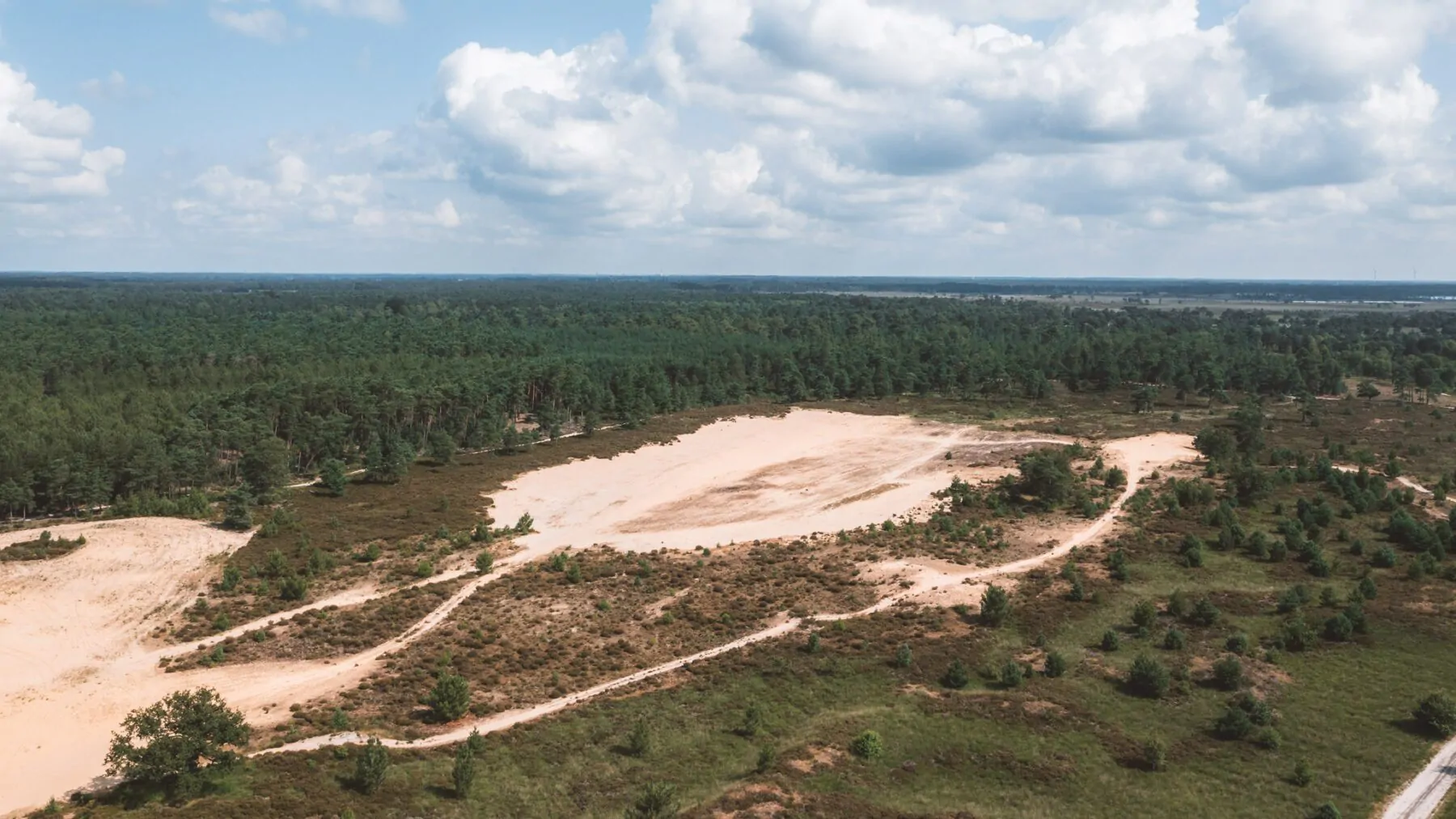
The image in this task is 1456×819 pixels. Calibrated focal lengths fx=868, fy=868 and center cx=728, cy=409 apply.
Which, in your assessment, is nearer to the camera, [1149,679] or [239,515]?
[1149,679]

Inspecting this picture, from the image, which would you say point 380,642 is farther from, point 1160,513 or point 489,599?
point 1160,513

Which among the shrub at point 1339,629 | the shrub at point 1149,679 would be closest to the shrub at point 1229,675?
the shrub at point 1149,679

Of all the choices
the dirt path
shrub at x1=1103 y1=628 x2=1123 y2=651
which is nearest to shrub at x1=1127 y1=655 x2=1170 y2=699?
shrub at x1=1103 y1=628 x2=1123 y2=651

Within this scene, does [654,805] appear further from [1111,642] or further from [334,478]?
[334,478]

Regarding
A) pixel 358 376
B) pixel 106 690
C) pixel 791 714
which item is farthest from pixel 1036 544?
pixel 358 376

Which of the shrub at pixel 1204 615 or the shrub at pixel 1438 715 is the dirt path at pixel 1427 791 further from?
the shrub at pixel 1204 615

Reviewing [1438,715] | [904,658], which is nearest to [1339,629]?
[1438,715]
